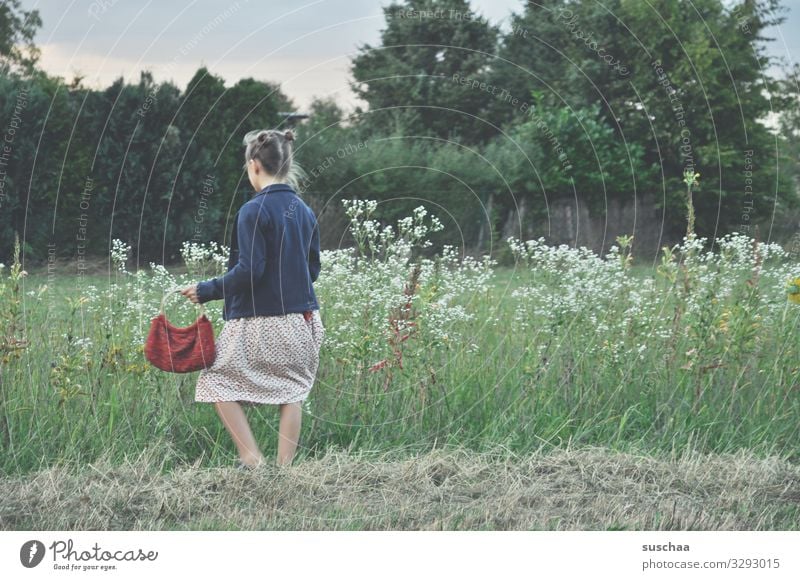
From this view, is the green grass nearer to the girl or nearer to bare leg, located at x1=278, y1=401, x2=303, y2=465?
bare leg, located at x1=278, y1=401, x2=303, y2=465

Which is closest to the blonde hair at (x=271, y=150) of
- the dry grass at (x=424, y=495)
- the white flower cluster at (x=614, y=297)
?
the dry grass at (x=424, y=495)

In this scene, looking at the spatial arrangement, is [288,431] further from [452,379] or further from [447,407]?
[452,379]

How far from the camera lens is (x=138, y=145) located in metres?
8.50

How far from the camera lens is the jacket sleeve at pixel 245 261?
3.88 metres

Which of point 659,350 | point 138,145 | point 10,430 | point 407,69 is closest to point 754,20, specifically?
point 407,69

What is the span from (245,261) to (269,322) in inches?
12.3

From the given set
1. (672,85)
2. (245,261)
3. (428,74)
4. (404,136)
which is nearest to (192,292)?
(245,261)

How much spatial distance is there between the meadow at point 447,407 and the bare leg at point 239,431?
130mm

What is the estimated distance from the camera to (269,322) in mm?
4078

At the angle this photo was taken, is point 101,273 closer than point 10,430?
No

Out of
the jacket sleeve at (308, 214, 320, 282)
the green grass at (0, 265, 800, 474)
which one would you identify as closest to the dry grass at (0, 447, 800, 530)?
the green grass at (0, 265, 800, 474)

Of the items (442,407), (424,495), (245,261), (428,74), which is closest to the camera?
(424,495)

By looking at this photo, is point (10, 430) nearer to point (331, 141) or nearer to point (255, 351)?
point (255, 351)
